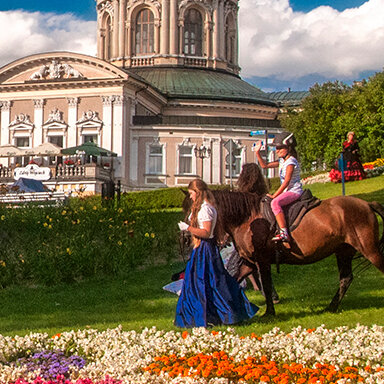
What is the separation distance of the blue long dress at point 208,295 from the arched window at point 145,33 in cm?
5241

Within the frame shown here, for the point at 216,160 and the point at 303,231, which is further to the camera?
the point at 216,160

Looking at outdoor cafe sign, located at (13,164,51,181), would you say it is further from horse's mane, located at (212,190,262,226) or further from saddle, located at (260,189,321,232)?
saddle, located at (260,189,321,232)

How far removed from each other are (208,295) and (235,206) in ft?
4.48

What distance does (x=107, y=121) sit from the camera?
161ft

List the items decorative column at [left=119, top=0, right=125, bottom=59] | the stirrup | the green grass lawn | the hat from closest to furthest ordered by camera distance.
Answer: the stirrup < the green grass lawn < the hat < decorative column at [left=119, top=0, right=125, bottom=59]

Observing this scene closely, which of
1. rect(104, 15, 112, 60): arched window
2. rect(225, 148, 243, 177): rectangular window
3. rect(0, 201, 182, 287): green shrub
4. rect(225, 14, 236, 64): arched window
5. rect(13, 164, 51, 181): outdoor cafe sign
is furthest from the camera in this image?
rect(225, 14, 236, 64): arched window

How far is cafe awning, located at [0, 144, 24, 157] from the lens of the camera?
46281 millimetres

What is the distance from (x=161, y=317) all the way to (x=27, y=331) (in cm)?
210

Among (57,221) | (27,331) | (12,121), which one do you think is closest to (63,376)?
(27,331)

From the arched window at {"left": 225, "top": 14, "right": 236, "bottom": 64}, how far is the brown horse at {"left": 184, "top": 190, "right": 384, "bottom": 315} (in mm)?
55175

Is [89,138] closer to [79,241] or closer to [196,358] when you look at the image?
[79,241]

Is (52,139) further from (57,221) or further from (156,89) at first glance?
(57,221)

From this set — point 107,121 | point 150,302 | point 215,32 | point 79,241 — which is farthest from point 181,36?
point 150,302

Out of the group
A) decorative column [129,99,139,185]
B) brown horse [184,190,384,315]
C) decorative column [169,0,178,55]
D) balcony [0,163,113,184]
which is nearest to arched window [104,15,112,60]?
decorative column [169,0,178,55]
